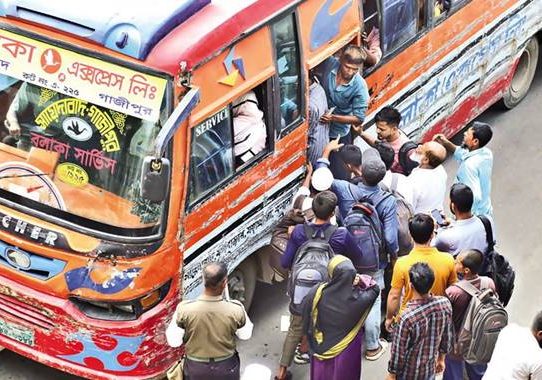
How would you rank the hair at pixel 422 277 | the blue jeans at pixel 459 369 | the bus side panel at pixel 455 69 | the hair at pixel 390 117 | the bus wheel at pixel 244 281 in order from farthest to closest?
the bus side panel at pixel 455 69, the hair at pixel 390 117, the bus wheel at pixel 244 281, the blue jeans at pixel 459 369, the hair at pixel 422 277

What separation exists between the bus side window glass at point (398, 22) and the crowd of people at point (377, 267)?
55cm

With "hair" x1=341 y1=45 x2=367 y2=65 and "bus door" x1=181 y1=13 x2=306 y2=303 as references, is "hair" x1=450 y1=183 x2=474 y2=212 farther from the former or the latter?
"hair" x1=341 y1=45 x2=367 y2=65

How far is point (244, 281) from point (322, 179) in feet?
3.34

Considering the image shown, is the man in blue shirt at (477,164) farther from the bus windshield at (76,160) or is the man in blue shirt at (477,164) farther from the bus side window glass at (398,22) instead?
the bus windshield at (76,160)

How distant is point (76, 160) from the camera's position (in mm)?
8156

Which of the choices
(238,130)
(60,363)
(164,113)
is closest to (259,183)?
(238,130)

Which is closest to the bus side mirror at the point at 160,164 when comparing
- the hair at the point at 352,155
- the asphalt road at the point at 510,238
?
the hair at the point at 352,155

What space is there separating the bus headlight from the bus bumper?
4cm

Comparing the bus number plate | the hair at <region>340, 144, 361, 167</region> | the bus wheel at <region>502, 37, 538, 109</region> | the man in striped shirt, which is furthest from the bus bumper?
the bus wheel at <region>502, 37, 538, 109</region>

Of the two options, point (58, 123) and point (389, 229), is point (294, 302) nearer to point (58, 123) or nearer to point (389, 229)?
point (389, 229)

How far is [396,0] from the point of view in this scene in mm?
10141

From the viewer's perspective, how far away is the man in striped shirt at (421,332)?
7773 millimetres

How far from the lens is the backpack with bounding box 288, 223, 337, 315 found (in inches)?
329

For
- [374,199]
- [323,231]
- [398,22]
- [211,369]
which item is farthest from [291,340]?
[398,22]
